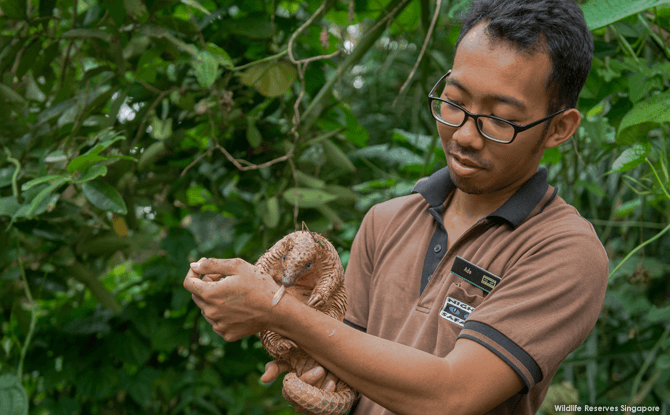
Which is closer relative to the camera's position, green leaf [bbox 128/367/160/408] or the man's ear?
the man's ear

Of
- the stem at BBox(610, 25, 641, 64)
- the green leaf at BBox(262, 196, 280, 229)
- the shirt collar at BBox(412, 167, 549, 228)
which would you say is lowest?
the green leaf at BBox(262, 196, 280, 229)

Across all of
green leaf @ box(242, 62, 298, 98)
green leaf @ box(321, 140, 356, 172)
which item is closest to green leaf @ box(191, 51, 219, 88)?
green leaf @ box(242, 62, 298, 98)

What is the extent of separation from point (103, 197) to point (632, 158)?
1.19 m

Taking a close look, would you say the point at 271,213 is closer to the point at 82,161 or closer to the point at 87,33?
the point at 82,161

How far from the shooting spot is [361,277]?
1.13m

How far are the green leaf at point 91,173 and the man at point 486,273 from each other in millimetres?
427

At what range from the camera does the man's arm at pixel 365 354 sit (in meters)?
0.72

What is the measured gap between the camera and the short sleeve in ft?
3.65

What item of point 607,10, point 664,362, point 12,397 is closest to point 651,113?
point 607,10

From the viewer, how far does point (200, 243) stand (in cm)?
162

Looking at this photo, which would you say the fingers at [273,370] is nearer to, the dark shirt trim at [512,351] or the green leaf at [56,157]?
the dark shirt trim at [512,351]

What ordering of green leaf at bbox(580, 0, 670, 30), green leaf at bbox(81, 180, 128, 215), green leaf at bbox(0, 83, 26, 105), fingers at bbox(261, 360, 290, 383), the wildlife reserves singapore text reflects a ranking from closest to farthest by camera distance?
fingers at bbox(261, 360, 290, 383) → green leaf at bbox(580, 0, 670, 30) → green leaf at bbox(81, 180, 128, 215) → green leaf at bbox(0, 83, 26, 105) → the wildlife reserves singapore text

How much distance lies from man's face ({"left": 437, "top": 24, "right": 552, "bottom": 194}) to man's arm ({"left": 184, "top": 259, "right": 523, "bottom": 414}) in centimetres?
31

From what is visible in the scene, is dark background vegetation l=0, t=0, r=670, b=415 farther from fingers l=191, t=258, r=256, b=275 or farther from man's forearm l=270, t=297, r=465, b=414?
man's forearm l=270, t=297, r=465, b=414
